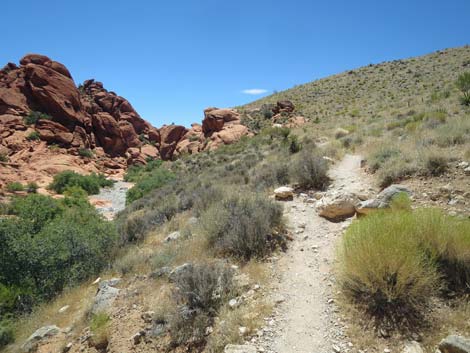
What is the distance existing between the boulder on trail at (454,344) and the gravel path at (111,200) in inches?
579

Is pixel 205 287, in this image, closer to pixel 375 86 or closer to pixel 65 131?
pixel 65 131

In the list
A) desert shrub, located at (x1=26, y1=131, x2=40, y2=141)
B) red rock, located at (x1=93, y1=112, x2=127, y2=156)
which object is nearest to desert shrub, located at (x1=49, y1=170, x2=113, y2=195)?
desert shrub, located at (x1=26, y1=131, x2=40, y2=141)

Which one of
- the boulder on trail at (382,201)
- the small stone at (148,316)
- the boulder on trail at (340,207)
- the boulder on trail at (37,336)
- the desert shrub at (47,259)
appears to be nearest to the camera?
the small stone at (148,316)

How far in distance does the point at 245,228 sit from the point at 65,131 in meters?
30.9

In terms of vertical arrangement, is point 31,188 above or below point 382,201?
above

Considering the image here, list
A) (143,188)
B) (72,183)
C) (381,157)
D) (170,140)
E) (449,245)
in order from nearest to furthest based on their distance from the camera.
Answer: (449,245)
(381,157)
(143,188)
(72,183)
(170,140)

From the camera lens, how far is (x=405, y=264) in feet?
8.95

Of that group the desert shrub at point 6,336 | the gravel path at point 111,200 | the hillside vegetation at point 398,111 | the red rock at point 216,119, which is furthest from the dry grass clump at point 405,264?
the red rock at point 216,119

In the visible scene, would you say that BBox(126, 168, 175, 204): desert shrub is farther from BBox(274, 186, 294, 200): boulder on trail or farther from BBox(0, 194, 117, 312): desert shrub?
BBox(274, 186, 294, 200): boulder on trail

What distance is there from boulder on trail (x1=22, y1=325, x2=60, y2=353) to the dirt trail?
11.2ft

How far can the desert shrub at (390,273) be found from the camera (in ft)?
8.86

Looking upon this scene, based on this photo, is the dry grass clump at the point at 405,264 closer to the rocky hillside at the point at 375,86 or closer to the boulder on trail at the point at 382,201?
the boulder on trail at the point at 382,201

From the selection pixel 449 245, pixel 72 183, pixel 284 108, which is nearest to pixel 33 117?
pixel 72 183

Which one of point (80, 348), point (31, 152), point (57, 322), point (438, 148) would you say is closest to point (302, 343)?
point (80, 348)
